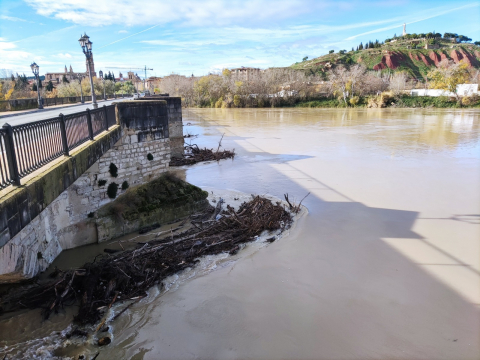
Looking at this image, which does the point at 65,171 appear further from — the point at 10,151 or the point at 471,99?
the point at 471,99

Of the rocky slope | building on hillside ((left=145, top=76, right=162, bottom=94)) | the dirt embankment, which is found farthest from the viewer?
building on hillside ((left=145, top=76, right=162, bottom=94))

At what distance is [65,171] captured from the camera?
5.12 m

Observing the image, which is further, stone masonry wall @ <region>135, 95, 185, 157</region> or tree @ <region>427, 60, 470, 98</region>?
tree @ <region>427, 60, 470, 98</region>

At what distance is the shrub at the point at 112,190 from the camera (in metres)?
8.33

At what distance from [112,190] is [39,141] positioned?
3.96m

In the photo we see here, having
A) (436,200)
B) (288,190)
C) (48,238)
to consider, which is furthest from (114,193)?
(436,200)

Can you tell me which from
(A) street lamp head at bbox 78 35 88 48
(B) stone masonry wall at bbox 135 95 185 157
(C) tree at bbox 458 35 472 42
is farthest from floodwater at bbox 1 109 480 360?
(C) tree at bbox 458 35 472 42

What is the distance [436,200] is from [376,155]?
7185 millimetres

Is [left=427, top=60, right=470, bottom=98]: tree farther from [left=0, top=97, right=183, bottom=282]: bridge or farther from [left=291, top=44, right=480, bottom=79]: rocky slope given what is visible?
[left=0, top=97, right=183, bottom=282]: bridge

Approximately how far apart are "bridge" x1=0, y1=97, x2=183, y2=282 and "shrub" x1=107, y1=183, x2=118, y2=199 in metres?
0.09

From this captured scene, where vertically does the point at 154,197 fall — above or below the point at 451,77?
below

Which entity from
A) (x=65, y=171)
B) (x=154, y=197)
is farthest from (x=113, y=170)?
(x=65, y=171)

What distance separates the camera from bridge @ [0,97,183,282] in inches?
148

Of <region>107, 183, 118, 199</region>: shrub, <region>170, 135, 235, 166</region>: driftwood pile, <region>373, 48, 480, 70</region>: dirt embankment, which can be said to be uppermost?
<region>373, 48, 480, 70</region>: dirt embankment
